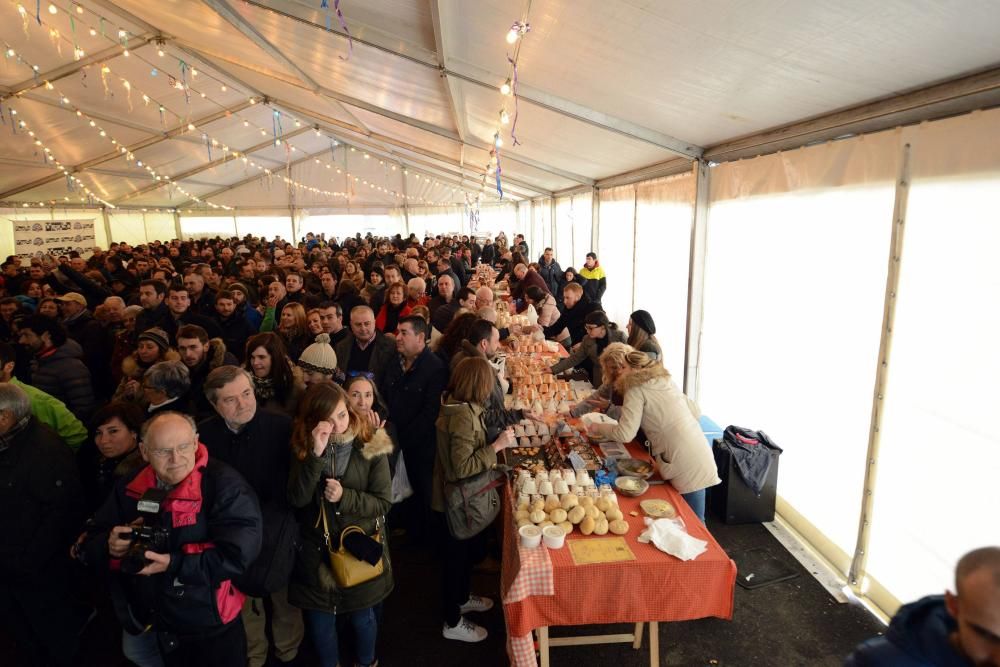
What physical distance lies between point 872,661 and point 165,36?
1128cm

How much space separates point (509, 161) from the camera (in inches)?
418

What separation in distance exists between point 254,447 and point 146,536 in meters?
0.54

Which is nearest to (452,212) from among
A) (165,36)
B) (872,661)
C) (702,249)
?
(165,36)

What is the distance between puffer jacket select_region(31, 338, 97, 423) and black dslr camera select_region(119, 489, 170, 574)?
2.32 meters

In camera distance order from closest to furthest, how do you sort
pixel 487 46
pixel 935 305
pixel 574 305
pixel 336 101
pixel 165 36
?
1. pixel 935 305
2. pixel 487 46
3. pixel 574 305
4. pixel 165 36
5. pixel 336 101

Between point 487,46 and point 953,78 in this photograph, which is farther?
point 487,46

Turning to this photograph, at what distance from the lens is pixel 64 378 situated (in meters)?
3.51

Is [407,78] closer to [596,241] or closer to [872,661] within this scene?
[596,241]

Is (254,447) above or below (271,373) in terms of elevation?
below

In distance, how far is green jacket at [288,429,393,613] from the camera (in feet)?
7.32

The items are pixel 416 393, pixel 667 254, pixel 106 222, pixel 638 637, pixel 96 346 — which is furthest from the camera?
pixel 106 222

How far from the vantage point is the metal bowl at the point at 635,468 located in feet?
9.91

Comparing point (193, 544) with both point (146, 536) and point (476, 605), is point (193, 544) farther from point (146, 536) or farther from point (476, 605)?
point (476, 605)

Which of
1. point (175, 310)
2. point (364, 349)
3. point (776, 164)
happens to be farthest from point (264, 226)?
point (776, 164)
